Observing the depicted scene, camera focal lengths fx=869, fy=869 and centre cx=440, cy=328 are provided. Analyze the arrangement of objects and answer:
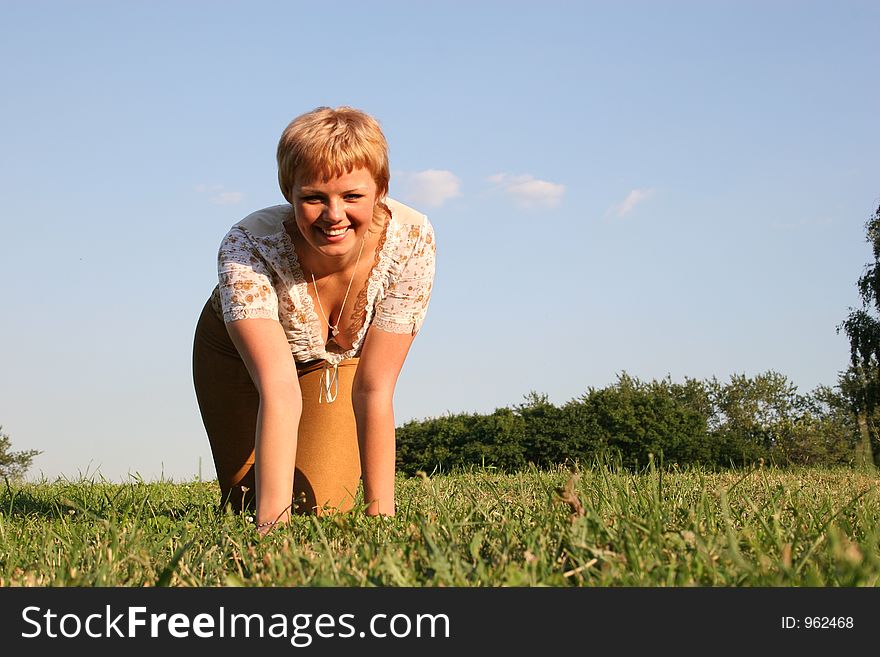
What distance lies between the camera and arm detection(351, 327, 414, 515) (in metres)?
4.67

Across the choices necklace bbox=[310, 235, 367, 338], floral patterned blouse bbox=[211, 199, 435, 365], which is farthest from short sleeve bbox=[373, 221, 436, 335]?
necklace bbox=[310, 235, 367, 338]

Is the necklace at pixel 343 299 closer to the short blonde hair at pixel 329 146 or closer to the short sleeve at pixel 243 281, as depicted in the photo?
the short sleeve at pixel 243 281

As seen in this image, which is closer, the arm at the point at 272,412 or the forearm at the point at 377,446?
the arm at the point at 272,412

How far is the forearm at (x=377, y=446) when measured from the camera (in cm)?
466

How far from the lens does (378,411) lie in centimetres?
469

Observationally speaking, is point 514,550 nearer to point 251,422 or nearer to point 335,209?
point 335,209

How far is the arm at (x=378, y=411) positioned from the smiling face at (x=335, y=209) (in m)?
0.59

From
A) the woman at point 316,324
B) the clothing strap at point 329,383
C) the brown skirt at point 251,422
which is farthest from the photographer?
the brown skirt at point 251,422

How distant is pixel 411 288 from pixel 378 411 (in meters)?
0.75
